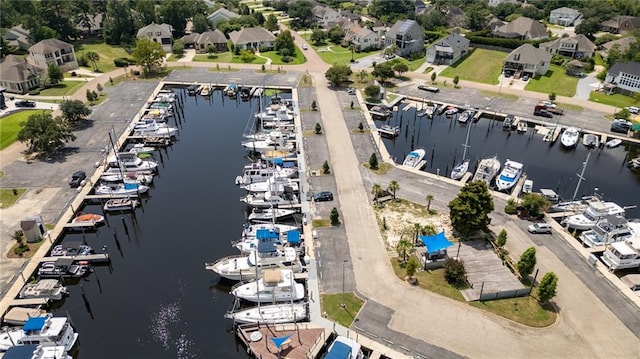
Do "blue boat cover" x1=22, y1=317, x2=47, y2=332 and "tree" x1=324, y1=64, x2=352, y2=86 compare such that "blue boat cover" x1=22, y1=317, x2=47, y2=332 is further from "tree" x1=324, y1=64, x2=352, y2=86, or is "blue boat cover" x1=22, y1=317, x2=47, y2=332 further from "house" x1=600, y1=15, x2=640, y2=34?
"house" x1=600, y1=15, x2=640, y2=34

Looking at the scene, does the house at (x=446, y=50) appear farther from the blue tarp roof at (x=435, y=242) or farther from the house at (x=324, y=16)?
the blue tarp roof at (x=435, y=242)

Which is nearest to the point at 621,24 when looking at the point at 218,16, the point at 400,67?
the point at 400,67

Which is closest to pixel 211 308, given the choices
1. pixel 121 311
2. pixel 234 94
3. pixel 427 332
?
pixel 121 311

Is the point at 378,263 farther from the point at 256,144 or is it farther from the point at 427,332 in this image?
the point at 256,144

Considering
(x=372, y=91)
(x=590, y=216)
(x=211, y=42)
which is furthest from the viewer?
(x=211, y=42)

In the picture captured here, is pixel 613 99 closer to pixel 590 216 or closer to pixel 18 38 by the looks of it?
pixel 590 216
